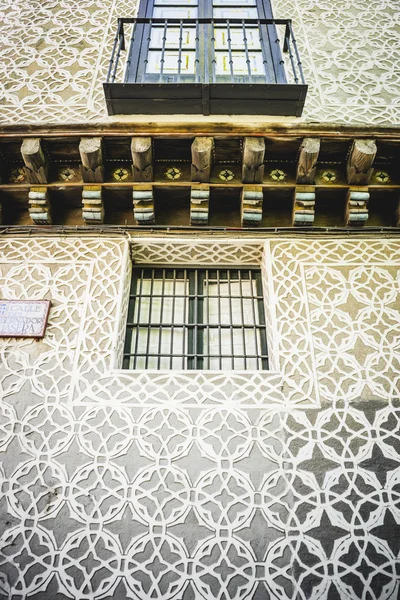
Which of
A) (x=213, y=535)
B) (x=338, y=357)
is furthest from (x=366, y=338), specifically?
(x=213, y=535)

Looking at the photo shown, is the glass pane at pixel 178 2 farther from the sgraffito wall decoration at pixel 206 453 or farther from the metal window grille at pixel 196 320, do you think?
the sgraffito wall decoration at pixel 206 453

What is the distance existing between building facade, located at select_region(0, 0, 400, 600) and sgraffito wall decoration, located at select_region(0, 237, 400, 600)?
0.05ft

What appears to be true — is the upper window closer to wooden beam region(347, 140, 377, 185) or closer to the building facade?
the building facade

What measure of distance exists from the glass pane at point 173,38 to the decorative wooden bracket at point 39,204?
102 inches

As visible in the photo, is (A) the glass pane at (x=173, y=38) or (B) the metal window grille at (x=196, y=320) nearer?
(B) the metal window grille at (x=196, y=320)

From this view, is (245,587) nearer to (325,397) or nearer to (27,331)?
(325,397)

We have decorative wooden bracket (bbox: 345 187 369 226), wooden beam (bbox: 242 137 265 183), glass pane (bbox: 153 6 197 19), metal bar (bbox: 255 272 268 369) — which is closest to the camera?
metal bar (bbox: 255 272 268 369)

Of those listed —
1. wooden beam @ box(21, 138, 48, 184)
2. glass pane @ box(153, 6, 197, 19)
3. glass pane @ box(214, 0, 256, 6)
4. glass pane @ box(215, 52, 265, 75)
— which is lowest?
wooden beam @ box(21, 138, 48, 184)

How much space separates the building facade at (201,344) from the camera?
325 cm

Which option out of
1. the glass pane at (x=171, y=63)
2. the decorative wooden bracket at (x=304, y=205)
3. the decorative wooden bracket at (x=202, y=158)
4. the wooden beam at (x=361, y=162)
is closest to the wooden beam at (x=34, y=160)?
the decorative wooden bracket at (x=202, y=158)

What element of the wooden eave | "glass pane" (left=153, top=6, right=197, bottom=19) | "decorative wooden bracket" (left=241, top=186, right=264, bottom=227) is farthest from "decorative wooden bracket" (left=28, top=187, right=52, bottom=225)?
"glass pane" (left=153, top=6, right=197, bottom=19)

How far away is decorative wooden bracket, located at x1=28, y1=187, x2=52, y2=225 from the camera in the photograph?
4.74 m

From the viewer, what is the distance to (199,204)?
4750 millimetres

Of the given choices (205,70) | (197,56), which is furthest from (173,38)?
(205,70)
